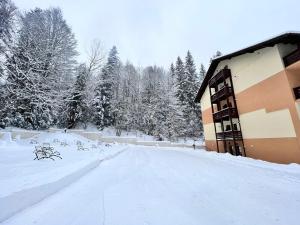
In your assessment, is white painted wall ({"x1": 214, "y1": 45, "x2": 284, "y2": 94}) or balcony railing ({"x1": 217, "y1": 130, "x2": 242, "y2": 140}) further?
balcony railing ({"x1": 217, "y1": 130, "x2": 242, "y2": 140})

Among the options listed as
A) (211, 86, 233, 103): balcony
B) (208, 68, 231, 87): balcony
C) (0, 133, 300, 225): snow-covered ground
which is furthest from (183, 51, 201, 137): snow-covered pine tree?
(0, 133, 300, 225): snow-covered ground

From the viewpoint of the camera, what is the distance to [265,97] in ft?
46.0

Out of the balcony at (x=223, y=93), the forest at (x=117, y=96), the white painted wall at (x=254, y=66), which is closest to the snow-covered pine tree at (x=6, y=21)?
the forest at (x=117, y=96)

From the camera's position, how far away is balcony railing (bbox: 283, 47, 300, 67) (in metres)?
11.0

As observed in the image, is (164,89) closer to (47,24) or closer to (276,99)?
(47,24)

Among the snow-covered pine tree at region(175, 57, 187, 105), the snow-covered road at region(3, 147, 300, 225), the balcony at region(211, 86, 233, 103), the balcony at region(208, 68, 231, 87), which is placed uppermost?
the snow-covered pine tree at region(175, 57, 187, 105)

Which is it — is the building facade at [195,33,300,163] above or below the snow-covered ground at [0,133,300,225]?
above

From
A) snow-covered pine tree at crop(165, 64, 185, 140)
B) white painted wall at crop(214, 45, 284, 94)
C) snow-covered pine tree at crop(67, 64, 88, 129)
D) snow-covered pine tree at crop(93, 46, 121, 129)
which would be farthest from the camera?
snow-covered pine tree at crop(165, 64, 185, 140)

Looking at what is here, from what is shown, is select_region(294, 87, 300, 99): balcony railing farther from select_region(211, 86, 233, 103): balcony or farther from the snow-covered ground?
the snow-covered ground

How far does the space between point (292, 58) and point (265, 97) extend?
3430 millimetres

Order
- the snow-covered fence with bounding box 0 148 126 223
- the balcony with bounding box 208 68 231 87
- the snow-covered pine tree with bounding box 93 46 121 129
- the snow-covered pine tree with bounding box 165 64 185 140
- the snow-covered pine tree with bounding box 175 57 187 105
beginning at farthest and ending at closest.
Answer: the snow-covered pine tree with bounding box 175 57 187 105, the snow-covered pine tree with bounding box 165 64 185 140, the snow-covered pine tree with bounding box 93 46 121 129, the balcony with bounding box 208 68 231 87, the snow-covered fence with bounding box 0 148 126 223

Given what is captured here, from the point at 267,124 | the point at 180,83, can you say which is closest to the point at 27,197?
the point at 267,124

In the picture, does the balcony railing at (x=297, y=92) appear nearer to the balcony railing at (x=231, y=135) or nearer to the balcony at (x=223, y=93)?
the balcony railing at (x=231, y=135)

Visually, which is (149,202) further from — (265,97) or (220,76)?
(220,76)
